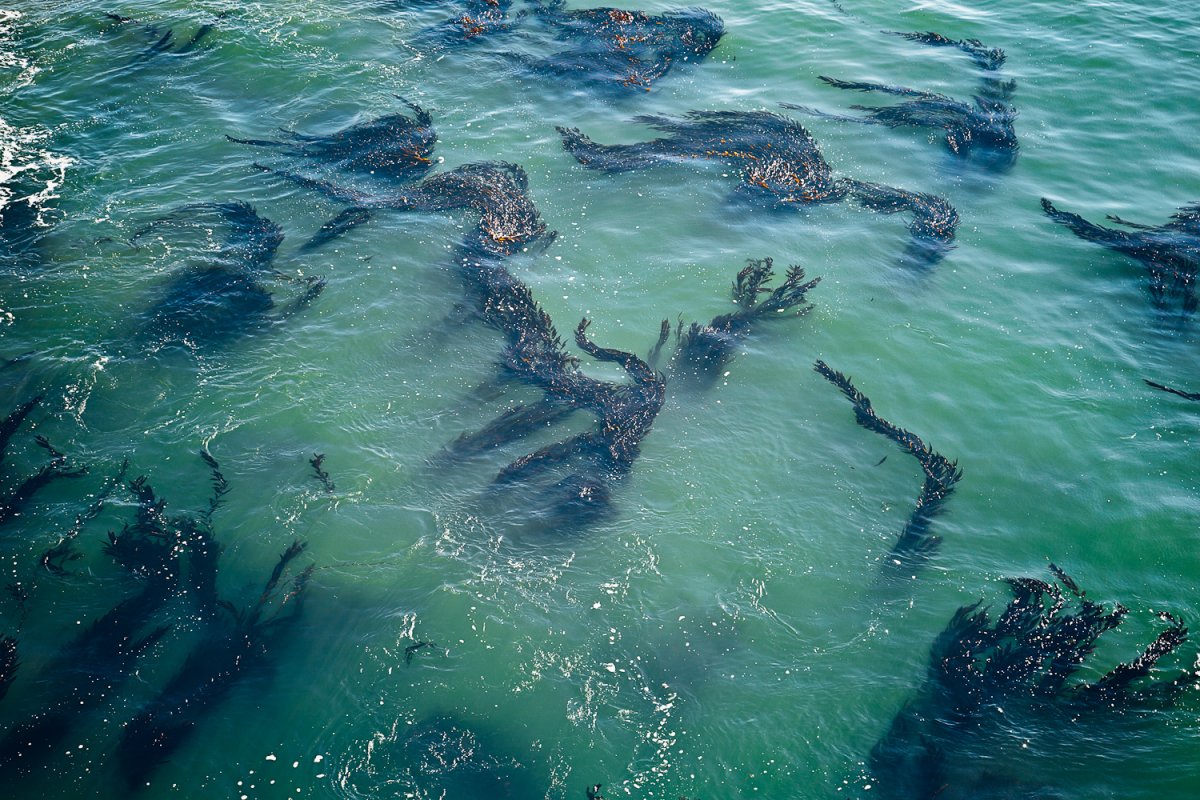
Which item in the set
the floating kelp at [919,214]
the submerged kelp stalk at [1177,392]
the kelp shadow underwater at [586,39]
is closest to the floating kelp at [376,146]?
the kelp shadow underwater at [586,39]

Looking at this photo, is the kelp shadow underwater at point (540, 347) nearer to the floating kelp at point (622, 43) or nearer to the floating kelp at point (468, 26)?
the floating kelp at point (622, 43)

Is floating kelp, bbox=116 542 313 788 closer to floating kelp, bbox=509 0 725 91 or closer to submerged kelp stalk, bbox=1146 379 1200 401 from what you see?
submerged kelp stalk, bbox=1146 379 1200 401

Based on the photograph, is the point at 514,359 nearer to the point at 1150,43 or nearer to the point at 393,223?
the point at 393,223

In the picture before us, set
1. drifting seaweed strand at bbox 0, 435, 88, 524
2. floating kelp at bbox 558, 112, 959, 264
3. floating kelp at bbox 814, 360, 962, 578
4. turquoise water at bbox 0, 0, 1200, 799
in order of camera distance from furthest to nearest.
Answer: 1. floating kelp at bbox 558, 112, 959, 264
2. drifting seaweed strand at bbox 0, 435, 88, 524
3. floating kelp at bbox 814, 360, 962, 578
4. turquoise water at bbox 0, 0, 1200, 799

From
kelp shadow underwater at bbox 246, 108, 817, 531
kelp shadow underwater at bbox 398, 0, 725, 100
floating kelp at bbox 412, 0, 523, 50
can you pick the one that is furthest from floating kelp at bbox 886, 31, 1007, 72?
floating kelp at bbox 412, 0, 523, 50

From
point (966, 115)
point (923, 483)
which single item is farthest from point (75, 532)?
point (966, 115)

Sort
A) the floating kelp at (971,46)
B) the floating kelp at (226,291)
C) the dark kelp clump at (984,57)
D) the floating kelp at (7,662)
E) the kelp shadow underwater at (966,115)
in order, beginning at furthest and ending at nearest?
the floating kelp at (971,46)
the dark kelp clump at (984,57)
the kelp shadow underwater at (966,115)
the floating kelp at (226,291)
the floating kelp at (7,662)

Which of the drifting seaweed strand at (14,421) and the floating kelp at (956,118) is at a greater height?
the floating kelp at (956,118)
